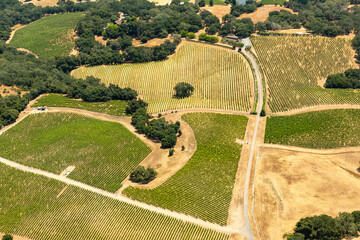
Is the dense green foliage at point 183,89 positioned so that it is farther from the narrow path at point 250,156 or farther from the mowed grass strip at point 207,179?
the narrow path at point 250,156

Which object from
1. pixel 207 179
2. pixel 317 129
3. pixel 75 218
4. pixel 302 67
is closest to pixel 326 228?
pixel 207 179

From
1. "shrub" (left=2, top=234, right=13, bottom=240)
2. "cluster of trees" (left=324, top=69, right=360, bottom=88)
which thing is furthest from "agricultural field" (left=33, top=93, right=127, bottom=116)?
"cluster of trees" (left=324, top=69, right=360, bottom=88)

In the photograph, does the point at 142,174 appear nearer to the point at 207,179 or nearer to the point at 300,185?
the point at 207,179

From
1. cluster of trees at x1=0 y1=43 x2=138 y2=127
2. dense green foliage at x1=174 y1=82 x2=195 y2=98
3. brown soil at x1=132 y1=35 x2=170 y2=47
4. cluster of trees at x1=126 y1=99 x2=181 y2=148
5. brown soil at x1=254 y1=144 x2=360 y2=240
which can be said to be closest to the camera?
brown soil at x1=254 y1=144 x2=360 y2=240

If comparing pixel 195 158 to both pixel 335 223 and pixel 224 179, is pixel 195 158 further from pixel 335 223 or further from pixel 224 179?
pixel 335 223

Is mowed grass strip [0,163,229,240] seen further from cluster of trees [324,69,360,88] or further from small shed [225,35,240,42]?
small shed [225,35,240,42]

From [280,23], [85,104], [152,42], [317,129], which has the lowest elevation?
[85,104]
